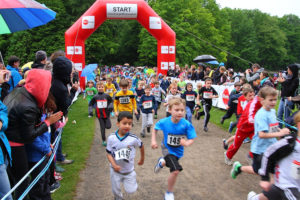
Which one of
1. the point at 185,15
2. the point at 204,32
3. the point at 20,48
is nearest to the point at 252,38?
the point at 204,32

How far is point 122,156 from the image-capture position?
3797 millimetres

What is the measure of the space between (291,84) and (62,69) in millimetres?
7137

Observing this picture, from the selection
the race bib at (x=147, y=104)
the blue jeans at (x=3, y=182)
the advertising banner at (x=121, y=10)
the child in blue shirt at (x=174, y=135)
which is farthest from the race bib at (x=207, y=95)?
the advertising banner at (x=121, y=10)

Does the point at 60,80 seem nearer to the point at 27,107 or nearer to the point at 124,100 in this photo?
the point at 27,107

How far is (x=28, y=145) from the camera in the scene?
3475 mm

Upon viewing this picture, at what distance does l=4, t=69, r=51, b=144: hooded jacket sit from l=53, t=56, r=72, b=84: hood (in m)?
0.72

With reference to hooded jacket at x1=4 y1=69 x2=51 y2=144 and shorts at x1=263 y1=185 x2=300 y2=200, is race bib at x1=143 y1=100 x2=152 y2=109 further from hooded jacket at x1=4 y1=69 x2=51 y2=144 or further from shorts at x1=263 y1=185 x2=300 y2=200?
shorts at x1=263 y1=185 x2=300 y2=200

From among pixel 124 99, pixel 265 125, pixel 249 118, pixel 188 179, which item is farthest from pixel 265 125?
pixel 124 99

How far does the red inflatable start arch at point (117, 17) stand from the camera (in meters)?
16.6

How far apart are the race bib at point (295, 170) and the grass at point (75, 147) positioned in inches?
131

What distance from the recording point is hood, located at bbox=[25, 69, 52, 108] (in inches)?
126

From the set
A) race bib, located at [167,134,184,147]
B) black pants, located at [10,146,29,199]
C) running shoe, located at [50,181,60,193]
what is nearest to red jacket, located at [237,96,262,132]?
race bib, located at [167,134,184,147]

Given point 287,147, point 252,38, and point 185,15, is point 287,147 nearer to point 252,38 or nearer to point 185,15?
point 185,15

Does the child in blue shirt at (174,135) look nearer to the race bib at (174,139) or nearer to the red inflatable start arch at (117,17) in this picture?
the race bib at (174,139)
